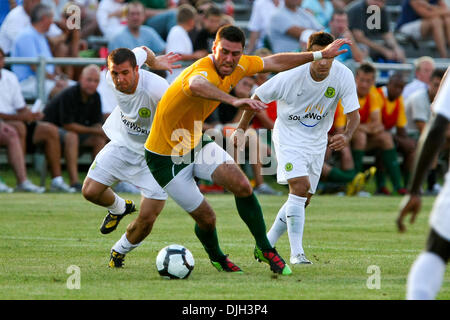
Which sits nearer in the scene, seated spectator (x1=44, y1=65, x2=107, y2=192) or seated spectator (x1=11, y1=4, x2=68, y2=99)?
seated spectator (x1=44, y1=65, x2=107, y2=192)

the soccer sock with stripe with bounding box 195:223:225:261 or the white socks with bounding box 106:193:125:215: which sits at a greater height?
the soccer sock with stripe with bounding box 195:223:225:261

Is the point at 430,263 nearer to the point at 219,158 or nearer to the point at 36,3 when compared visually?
the point at 219,158

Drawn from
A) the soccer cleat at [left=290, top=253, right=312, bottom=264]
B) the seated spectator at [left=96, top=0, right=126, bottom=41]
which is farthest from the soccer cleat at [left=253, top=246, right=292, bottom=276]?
the seated spectator at [left=96, top=0, right=126, bottom=41]

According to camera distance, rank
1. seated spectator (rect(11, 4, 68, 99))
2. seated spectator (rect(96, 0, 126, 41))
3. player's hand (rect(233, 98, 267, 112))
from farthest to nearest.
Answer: seated spectator (rect(96, 0, 126, 41)) → seated spectator (rect(11, 4, 68, 99)) → player's hand (rect(233, 98, 267, 112))

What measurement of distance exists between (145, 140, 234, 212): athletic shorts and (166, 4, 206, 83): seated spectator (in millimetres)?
9608

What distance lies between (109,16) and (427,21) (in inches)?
320

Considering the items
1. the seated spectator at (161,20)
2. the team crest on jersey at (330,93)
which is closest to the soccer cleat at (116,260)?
the team crest on jersey at (330,93)

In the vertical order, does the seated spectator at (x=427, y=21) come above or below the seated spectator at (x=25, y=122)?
above

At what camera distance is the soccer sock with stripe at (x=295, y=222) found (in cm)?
901

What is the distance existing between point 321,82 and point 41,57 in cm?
887

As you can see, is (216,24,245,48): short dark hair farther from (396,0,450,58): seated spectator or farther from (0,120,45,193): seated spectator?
(396,0,450,58): seated spectator

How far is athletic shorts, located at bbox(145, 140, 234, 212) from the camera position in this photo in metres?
7.87

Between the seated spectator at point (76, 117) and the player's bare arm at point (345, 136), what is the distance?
23.8 feet

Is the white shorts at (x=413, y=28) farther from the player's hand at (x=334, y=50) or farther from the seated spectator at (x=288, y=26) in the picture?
the player's hand at (x=334, y=50)
